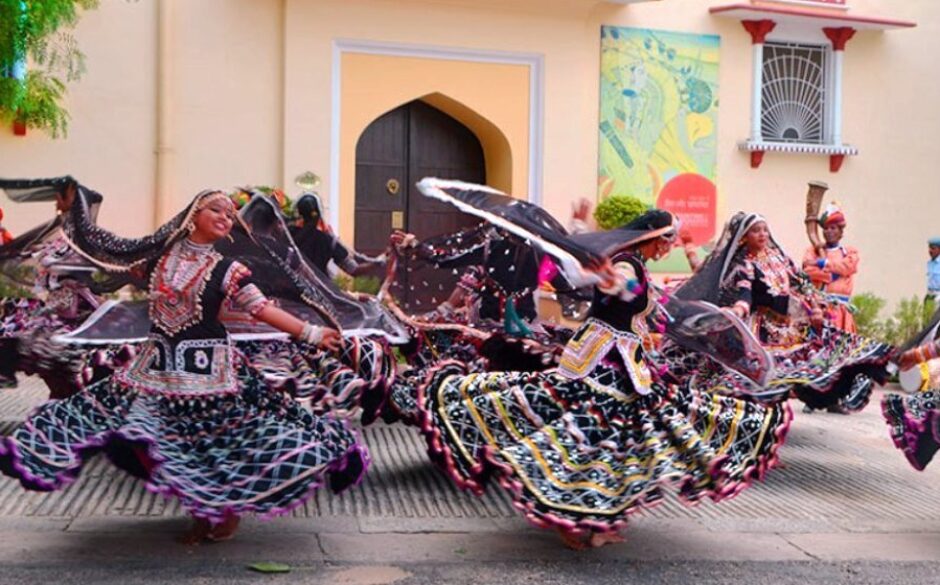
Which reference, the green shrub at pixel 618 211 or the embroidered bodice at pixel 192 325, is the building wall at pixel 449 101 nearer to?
the green shrub at pixel 618 211

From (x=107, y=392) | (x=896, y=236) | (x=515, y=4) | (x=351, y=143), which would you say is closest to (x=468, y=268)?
(x=107, y=392)

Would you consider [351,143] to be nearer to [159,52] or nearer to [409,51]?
[409,51]

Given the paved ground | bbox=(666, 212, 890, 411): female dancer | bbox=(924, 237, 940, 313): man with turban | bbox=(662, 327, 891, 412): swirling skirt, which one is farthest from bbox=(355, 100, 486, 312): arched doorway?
the paved ground

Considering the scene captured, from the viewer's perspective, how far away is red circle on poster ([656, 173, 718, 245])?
1388 centimetres

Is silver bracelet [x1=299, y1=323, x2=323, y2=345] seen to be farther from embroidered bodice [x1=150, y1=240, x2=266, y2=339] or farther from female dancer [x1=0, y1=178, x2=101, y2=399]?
female dancer [x1=0, y1=178, x2=101, y2=399]

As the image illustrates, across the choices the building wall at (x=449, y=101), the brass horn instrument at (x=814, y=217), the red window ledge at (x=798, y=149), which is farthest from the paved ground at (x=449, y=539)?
the red window ledge at (x=798, y=149)

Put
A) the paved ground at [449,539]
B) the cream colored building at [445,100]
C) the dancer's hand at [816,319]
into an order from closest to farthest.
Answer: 1. the paved ground at [449,539]
2. the dancer's hand at [816,319]
3. the cream colored building at [445,100]

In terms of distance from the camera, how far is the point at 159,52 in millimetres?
12031

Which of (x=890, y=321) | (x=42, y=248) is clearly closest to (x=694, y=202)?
(x=890, y=321)

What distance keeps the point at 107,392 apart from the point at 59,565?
0.74 meters

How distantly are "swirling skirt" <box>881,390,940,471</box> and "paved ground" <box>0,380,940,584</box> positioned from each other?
1.43 feet

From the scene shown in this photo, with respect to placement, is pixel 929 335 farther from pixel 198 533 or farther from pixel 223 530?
pixel 198 533

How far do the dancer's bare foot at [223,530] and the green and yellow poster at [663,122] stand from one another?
8717mm

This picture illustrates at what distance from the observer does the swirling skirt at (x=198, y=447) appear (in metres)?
4.85
